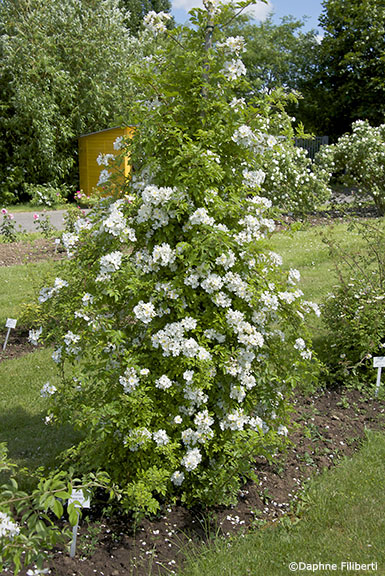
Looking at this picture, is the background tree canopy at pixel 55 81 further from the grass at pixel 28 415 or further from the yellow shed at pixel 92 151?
the grass at pixel 28 415

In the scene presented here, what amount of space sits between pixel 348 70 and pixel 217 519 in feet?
81.5

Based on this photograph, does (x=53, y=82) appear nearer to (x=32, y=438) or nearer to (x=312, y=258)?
(x=312, y=258)

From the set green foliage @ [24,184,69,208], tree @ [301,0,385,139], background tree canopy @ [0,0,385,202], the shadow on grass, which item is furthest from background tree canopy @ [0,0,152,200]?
the shadow on grass

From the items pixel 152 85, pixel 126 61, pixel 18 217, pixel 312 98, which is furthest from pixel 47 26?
pixel 152 85

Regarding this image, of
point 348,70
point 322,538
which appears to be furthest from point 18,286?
point 348,70

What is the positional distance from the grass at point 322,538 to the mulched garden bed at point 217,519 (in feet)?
0.36

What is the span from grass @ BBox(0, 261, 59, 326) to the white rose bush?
2.51m

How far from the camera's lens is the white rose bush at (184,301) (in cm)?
272

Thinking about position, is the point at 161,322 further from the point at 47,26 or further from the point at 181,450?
the point at 47,26

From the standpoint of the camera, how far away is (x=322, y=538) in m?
2.73

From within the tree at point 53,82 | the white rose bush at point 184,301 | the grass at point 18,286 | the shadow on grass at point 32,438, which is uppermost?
the tree at point 53,82

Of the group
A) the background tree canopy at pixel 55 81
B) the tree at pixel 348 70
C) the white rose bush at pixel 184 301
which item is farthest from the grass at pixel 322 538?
the tree at pixel 348 70

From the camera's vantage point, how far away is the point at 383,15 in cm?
2283

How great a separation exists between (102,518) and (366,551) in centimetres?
127
